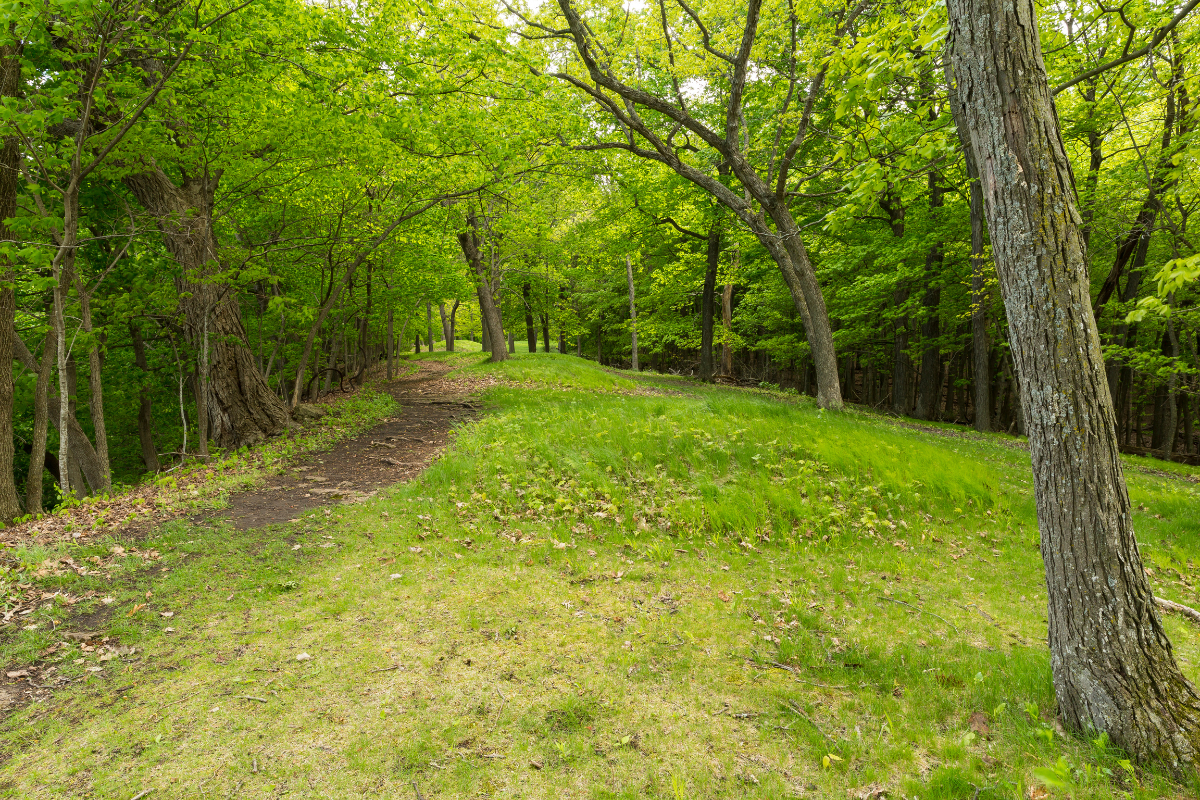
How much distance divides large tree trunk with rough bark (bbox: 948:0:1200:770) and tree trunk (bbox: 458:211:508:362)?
19.1m

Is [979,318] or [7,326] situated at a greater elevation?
[979,318]

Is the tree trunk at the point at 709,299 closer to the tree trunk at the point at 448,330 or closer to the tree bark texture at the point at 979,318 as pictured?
the tree bark texture at the point at 979,318

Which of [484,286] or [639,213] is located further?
[484,286]

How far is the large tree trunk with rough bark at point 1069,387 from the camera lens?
3260mm

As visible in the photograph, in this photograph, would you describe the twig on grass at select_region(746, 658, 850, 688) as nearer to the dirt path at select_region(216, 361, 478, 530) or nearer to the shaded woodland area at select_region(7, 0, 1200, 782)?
the shaded woodland area at select_region(7, 0, 1200, 782)

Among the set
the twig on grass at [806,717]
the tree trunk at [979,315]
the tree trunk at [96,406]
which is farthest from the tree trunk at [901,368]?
the tree trunk at [96,406]

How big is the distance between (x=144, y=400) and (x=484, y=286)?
38.9ft

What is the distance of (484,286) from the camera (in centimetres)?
2247

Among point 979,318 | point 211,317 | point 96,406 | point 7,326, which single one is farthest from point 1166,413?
point 7,326

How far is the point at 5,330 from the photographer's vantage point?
7840 millimetres

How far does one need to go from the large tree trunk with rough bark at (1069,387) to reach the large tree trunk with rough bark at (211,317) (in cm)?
1157

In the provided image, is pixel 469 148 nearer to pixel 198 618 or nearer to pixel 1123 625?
pixel 198 618

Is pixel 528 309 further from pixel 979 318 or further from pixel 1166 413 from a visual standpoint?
pixel 1166 413

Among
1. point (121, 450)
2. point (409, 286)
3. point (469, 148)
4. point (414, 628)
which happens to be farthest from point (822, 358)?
point (121, 450)
